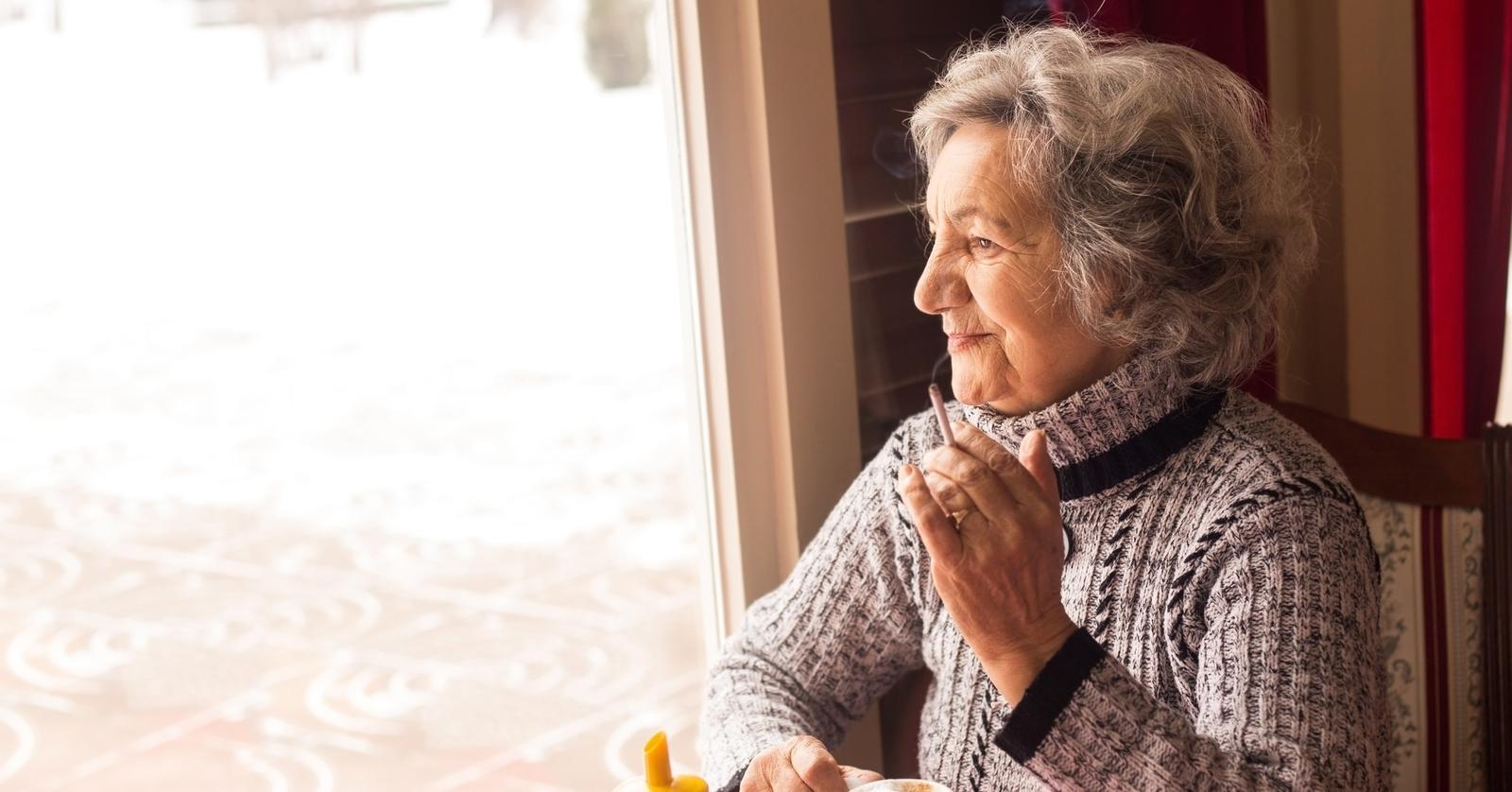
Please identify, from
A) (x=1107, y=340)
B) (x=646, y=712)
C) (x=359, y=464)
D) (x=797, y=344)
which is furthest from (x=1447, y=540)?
(x=359, y=464)

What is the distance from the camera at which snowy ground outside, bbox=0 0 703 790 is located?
1371 millimetres

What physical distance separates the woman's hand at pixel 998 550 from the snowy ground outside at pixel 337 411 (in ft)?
2.45

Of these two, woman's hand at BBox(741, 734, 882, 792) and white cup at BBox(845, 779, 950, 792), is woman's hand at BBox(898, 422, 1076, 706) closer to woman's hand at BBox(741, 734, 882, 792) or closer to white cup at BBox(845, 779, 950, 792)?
white cup at BBox(845, 779, 950, 792)

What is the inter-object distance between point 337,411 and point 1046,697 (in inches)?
34.9

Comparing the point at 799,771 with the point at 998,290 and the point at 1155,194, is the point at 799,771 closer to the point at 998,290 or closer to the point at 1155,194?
the point at 998,290

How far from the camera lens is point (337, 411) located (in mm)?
1566

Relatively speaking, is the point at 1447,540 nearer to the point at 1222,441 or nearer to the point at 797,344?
the point at 1222,441

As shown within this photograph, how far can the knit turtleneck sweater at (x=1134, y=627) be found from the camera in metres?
1.12

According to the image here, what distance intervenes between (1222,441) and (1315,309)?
41.1 inches

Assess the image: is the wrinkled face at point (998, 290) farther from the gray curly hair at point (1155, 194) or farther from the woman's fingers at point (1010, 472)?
the woman's fingers at point (1010, 472)

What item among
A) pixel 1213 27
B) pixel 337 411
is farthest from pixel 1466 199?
pixel 337 411

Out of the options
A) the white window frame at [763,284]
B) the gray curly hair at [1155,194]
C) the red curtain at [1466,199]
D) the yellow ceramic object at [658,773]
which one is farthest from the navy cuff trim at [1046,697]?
the red curtain at [1466,199]

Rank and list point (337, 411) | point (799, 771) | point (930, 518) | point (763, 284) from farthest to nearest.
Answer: point (763, 284) → point (337, 411) → point (799, 771) → point (930, 518)

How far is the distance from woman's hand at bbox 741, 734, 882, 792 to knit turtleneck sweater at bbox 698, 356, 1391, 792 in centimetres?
7
